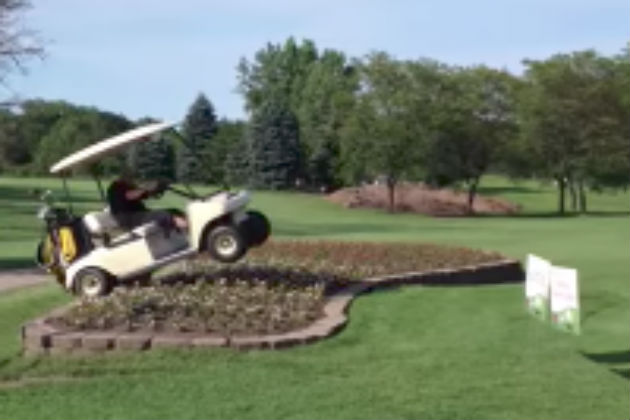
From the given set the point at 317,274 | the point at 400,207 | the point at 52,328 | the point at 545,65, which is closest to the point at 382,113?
the point at 400,207

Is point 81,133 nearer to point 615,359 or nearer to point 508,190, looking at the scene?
point 508,190

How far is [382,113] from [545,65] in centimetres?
957

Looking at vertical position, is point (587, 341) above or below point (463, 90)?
below

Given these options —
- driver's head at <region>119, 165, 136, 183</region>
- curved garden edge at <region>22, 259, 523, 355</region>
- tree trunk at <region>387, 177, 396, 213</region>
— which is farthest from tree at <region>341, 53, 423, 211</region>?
curved garden edge at <region>22, 259, 523, 355</region>

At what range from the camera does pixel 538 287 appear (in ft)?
32.1

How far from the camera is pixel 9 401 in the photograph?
767 cm

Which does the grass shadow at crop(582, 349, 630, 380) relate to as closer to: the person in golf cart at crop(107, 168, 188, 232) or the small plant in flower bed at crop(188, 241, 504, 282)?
the small plant in flower bed at crop(188, 241, 504, 282)

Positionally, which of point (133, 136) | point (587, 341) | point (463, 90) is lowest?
point (587, 341)

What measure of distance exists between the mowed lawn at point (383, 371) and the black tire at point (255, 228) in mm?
1379

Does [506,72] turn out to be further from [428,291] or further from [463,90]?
[428,291]

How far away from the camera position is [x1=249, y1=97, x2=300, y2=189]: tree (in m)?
77.8

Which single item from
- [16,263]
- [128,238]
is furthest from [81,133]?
[128,238]

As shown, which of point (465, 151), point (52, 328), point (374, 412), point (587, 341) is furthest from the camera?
point (465, 151)

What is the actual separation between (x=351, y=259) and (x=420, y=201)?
137ft
